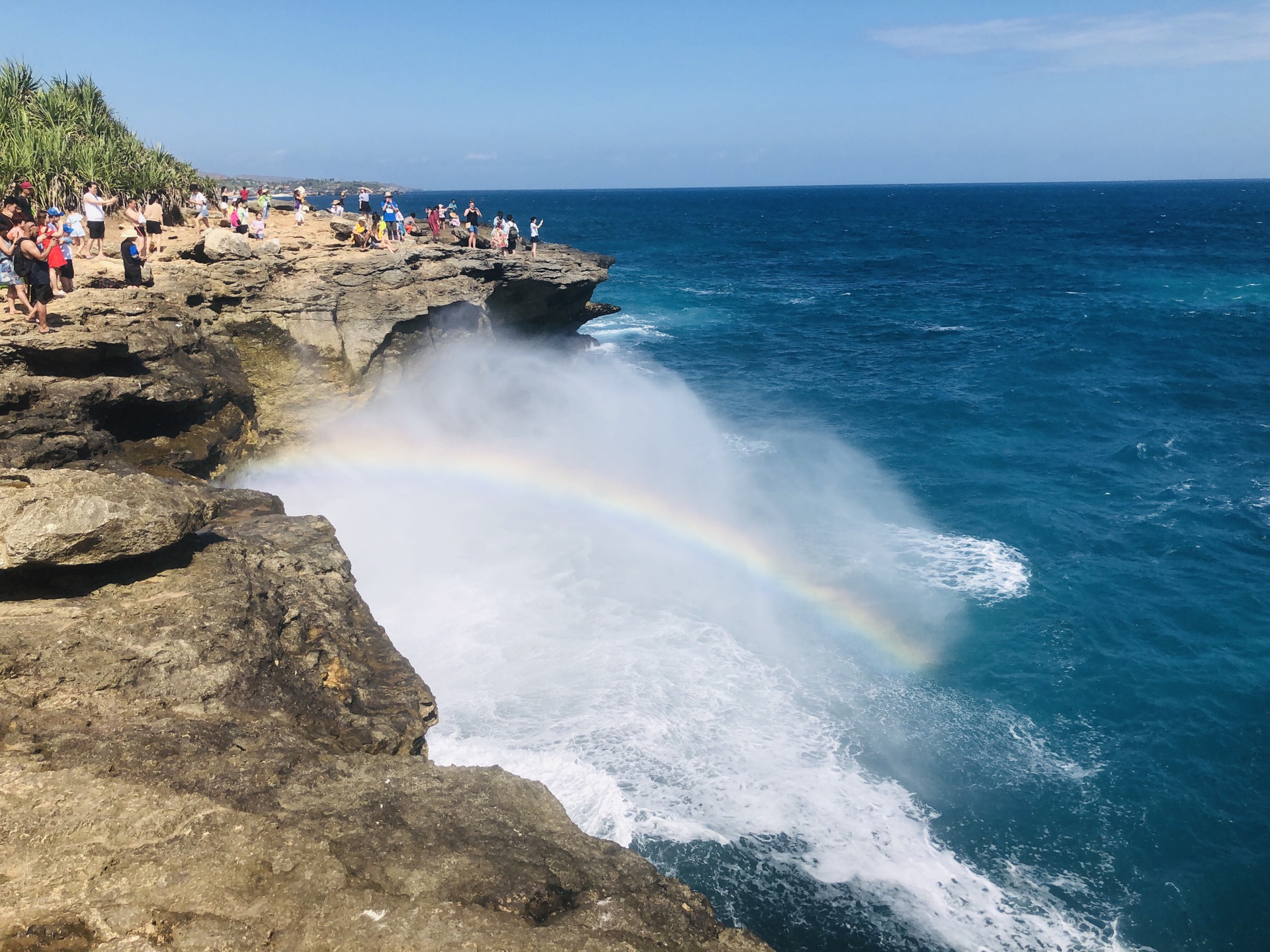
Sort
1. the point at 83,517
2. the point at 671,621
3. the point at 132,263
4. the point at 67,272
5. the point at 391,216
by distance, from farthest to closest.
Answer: the point at 391,216, the point at 671,621, the point at 132,263, the point at 67,272, the point at 83,517

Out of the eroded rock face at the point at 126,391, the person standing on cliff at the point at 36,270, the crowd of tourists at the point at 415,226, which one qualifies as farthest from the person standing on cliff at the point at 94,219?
the crowd of tourists at the point at 415,226

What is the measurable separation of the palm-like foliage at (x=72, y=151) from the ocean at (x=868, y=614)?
1036 cm

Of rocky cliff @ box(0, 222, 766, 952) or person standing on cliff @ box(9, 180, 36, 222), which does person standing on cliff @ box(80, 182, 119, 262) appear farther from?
rocky cliff @ box(0, 222, 766, 952)

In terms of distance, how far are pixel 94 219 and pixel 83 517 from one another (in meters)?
16.7

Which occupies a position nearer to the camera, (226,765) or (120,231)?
(226,765)

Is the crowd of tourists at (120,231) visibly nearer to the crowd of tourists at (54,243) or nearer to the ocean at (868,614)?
the crowd of tourists at (54,243)

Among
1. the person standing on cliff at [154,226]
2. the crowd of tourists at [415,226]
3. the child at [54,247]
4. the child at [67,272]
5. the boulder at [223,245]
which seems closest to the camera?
the child at [54,247]

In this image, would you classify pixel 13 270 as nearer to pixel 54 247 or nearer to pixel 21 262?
pixel 21 262

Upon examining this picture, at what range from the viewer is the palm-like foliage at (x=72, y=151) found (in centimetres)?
2241

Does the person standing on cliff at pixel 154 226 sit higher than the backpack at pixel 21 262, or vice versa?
the person standing on cliff at pixel 154 226

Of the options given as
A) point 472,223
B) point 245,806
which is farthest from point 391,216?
point 245,806

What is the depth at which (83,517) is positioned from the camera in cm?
806

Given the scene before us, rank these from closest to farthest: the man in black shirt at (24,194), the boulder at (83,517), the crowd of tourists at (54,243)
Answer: the boulder at (83,517), the crowd of tourists at (54,243), the man in black shirt at (24,194)

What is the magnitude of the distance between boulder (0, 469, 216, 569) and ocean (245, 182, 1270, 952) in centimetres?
754
